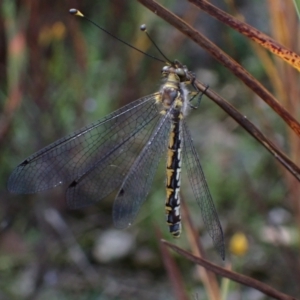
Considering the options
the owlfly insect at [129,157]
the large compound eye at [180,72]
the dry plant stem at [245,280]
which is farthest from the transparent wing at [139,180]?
the dry plant stem at [245,280]

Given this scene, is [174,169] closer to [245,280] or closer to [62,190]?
[245,280]

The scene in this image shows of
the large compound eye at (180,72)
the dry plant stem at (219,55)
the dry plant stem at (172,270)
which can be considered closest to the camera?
the dry plant stem at (219,55)

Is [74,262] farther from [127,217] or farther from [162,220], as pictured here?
[127,217]

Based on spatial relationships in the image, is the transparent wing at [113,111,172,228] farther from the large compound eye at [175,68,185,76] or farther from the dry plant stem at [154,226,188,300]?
the dry plant stem at [154,226,188,300]

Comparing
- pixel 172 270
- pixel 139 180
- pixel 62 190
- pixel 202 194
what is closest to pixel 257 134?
pixel 172 270

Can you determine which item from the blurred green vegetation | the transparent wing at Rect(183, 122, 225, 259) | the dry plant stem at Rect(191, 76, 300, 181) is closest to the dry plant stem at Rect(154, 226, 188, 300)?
the transparent wing at Rect(183, 122, 225, 259)

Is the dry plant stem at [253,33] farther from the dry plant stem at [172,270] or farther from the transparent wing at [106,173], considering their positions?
the transparent wing at [106,173]
